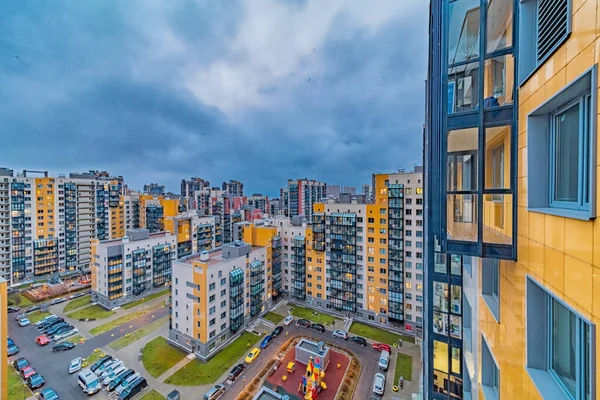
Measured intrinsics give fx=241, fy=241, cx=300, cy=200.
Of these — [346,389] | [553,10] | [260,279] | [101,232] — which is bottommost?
[346,389]

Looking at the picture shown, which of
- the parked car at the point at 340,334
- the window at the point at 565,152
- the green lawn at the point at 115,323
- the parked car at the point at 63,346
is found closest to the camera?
A: the window at the point at 565,152

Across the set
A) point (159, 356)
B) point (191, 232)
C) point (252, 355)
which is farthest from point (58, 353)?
point (191, 232)

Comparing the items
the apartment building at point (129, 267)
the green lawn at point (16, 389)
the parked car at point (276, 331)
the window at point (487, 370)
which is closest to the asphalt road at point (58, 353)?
the green lawn at point (16, 389)

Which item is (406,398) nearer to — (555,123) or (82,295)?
(555,123)

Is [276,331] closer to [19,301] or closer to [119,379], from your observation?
[119,379]

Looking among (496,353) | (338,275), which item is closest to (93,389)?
(338,275)

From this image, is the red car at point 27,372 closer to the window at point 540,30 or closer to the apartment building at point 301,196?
the window at point 540,30
